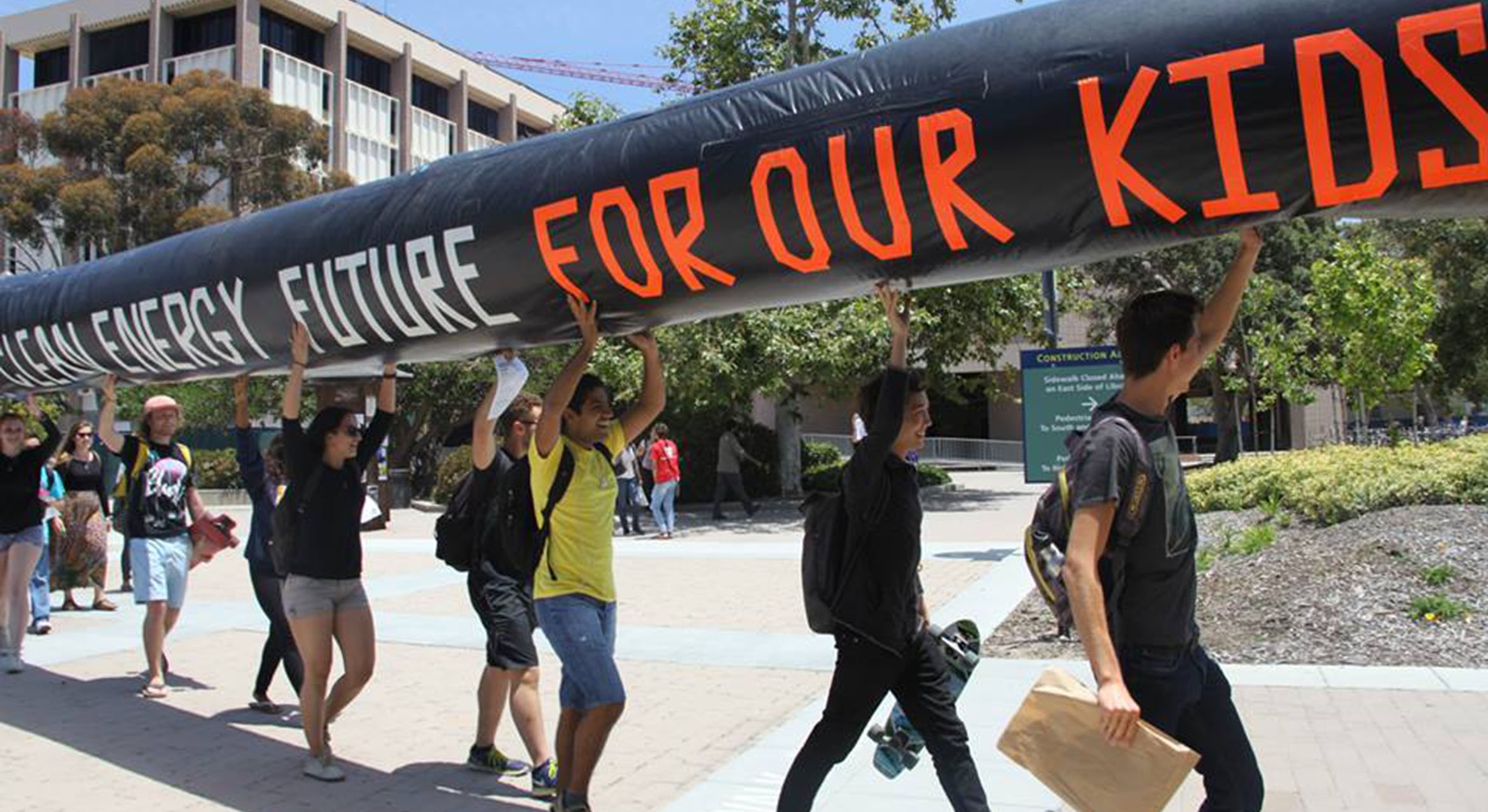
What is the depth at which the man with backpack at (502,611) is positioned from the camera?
4754mm

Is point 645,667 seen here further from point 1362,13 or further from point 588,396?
point 1362,13

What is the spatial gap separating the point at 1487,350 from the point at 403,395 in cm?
3429

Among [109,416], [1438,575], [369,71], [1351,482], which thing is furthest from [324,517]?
[369,71]

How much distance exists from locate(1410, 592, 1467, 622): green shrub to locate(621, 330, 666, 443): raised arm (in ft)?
17.3

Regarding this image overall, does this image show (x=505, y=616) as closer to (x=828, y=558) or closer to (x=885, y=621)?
(x=828, y=558)

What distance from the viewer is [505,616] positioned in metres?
4.79

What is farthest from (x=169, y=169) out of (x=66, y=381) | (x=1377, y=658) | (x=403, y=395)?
(x=1377, y=658)

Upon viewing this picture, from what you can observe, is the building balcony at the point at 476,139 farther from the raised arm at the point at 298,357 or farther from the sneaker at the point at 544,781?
the sneaker at the point at 544,781

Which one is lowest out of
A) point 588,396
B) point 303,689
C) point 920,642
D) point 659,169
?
point 303,689

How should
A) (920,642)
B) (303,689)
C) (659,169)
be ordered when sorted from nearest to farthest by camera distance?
(920,642) → (659,169) → (303,689)

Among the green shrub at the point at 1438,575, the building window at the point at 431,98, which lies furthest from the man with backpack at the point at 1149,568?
the building window at the point at 431,98

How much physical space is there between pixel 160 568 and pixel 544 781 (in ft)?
10.5

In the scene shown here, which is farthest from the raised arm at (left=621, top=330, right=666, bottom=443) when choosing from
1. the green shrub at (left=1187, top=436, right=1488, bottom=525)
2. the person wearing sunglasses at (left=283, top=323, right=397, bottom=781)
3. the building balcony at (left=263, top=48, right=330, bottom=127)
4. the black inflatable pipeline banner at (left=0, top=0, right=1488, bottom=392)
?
the building balcony at (left=263, top=48, right=330, bottom=127)

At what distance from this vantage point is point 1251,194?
9.76ft
